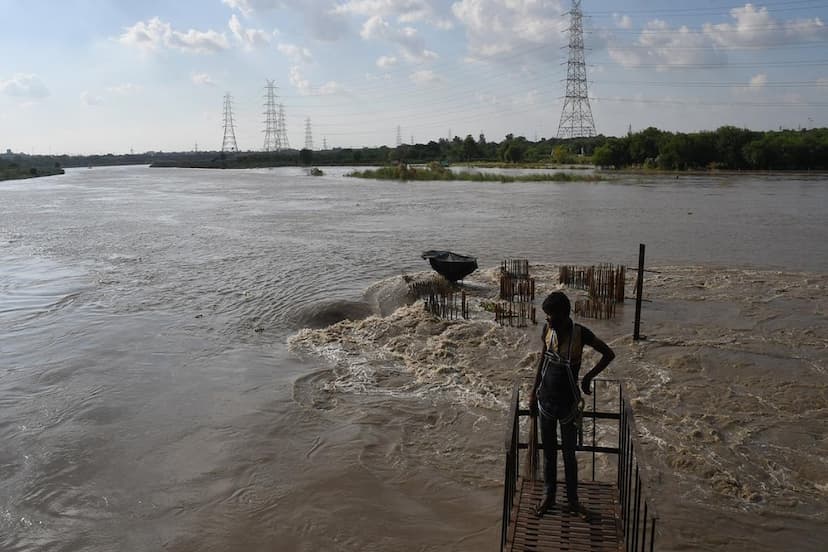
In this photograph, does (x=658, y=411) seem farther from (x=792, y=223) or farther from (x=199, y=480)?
(x=792, y=223)

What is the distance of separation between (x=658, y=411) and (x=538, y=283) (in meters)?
8.93

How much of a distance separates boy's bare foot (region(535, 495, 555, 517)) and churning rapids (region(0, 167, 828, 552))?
1.57 metres

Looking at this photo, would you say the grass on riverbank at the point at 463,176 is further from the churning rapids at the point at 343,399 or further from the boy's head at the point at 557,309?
the boy's head at the point at 557,309

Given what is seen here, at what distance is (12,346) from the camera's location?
12.6 meters

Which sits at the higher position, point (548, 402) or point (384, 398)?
point (548, 402)

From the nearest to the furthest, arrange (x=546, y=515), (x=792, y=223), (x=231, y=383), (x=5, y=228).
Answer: (x=546, y=515) → (x=231, y=383) → (x=792, y=223) → (x=5, y=228)

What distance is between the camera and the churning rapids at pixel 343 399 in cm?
668

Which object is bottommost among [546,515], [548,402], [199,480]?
[199,480]

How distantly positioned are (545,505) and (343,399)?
5.48 m

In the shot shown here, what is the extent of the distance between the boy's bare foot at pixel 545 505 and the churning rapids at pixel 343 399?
157cm

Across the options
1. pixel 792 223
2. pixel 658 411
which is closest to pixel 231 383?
pixel 658 411

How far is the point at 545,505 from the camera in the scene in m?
4.86

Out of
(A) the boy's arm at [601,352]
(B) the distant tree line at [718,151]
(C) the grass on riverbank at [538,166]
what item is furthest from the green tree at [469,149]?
(A) the boy's arm at [601,352]

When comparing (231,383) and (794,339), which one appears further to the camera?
(794,339)
